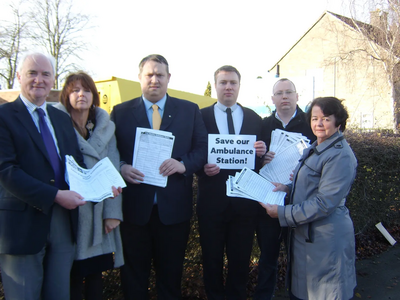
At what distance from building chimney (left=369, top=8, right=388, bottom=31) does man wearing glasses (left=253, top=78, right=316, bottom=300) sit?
14.7 meters

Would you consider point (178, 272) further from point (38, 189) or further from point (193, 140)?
point (38, 189)

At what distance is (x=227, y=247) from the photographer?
10.6 ft

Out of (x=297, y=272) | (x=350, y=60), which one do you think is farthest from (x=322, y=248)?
(x=350, y=60)

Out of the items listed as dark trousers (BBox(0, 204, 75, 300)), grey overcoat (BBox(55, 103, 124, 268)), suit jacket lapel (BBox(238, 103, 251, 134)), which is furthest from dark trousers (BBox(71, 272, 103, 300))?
suit jacket lapel (BBox(238, 103, 251, 134))

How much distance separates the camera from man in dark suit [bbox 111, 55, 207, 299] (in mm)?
2789

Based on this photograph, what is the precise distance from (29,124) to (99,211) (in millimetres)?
858

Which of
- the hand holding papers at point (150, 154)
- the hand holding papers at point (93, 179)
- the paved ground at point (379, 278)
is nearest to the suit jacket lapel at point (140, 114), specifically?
the hand holding papers at point (150, 154)

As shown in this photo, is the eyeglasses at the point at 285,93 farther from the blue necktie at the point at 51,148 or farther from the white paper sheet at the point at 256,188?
the blue necktie at the point at 51,148

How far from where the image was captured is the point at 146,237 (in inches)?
112

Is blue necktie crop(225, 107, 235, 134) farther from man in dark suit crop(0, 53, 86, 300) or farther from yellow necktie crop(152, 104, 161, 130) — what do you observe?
man in dark suit crop(0, 53, 86, 300)

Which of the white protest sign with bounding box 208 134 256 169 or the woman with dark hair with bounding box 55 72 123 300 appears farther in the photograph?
the white protest sign with bounding box 208 134 256 169

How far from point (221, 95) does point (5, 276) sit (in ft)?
7.75

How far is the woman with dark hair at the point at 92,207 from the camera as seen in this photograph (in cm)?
250

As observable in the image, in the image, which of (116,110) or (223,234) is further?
(223,234)
